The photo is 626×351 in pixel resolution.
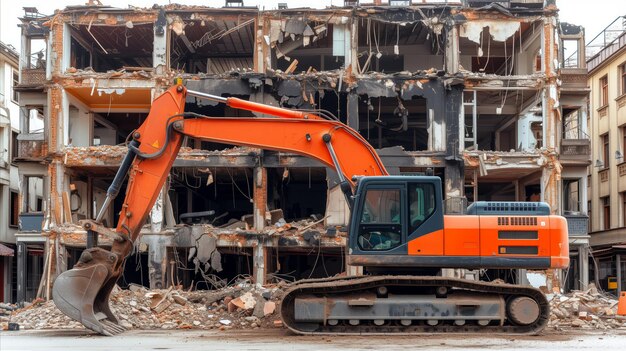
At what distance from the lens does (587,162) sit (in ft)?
118

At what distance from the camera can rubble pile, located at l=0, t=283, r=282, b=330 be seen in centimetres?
1991

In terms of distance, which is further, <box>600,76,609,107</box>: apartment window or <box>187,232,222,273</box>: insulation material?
<box>600,76,609,107</box>: apartment window

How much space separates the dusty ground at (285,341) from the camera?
1351 cm

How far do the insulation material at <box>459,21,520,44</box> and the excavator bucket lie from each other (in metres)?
21.8

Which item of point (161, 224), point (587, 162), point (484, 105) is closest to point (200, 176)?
point (161, 224)

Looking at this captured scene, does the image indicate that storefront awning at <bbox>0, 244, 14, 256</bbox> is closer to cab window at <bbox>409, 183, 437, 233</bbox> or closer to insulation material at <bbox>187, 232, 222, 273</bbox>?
insulation material at <bbox>187, 232, 222, 273</bbox>

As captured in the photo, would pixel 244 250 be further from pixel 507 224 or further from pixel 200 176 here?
pixel 507 224

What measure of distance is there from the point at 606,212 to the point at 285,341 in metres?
33.3

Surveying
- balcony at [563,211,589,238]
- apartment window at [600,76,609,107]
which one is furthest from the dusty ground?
apartment window at [600,76,609,107]

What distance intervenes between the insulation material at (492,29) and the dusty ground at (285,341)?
742 inches

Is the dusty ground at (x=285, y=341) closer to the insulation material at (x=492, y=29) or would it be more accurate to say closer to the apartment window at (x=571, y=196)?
the insulation material at (x=492, y=29)

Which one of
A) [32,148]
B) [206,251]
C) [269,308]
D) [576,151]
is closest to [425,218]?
[269,308]

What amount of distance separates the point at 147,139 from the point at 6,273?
30.1 m

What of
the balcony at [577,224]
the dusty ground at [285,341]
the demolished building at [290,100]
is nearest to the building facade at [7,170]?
the demolished building at [290,100]
